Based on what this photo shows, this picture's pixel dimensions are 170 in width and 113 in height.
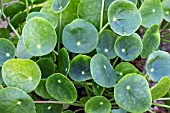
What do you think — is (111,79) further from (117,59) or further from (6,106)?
(6,106)

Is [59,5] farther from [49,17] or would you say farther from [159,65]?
[159,65]

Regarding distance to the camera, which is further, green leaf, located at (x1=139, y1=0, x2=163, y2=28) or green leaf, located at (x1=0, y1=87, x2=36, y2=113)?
green leaf, located at (x1=139, y1=0, x2=163, y2=28)

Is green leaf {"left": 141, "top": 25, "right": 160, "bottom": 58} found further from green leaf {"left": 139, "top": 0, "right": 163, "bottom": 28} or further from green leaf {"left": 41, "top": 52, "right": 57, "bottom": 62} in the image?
green leaf {"left": 41, "top": 52, "right": 57, "bottom": 62}

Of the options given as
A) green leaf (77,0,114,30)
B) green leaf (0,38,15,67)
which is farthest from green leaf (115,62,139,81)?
green leaf (0,38,15,67)

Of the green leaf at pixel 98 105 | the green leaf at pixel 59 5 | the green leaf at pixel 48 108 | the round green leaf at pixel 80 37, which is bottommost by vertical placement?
the green leaf at pixel 48 108

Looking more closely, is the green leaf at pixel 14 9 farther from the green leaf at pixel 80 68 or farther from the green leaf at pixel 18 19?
the green leaf at pixel 80 68

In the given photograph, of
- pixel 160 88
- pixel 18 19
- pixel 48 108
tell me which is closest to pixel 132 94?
pixel 160 88

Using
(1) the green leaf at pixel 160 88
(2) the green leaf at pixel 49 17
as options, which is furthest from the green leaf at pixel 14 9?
(1) the green leaf at pixel 160 88
